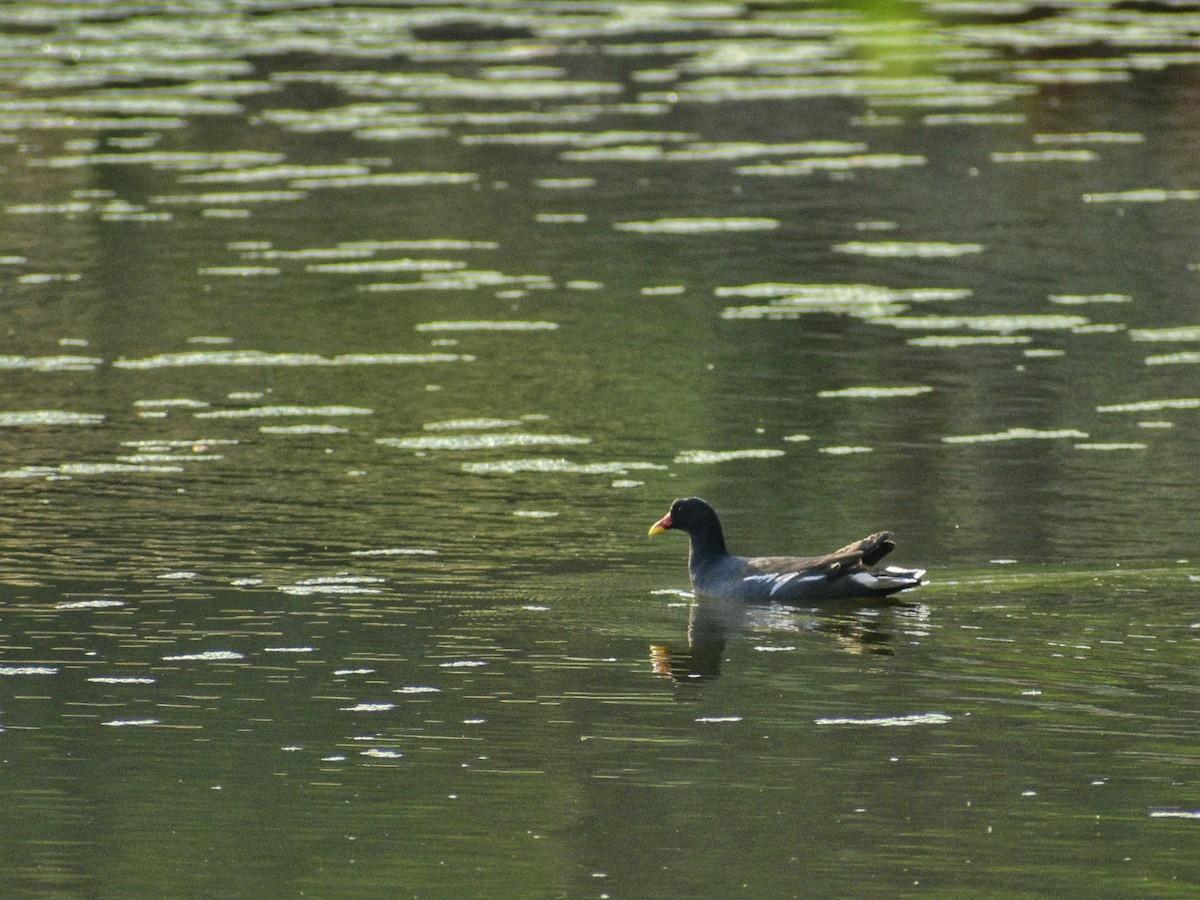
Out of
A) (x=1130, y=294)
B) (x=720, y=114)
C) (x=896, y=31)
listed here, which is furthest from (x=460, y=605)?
(x=896, y=31)

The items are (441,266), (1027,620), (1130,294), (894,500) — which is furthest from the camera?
(441,266)

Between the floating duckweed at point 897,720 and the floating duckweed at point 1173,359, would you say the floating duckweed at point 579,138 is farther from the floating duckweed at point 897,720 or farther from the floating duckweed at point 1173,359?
the floating duckweed at point 897,720

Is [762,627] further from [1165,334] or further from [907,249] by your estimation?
[907,249]

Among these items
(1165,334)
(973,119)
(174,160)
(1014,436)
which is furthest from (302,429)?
(973,119)

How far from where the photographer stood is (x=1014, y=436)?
17531 millimetres

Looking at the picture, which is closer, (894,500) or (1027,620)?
(1027,620)

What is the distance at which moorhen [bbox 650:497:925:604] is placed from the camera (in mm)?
13516

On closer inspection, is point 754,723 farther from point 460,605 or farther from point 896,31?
point 896,31

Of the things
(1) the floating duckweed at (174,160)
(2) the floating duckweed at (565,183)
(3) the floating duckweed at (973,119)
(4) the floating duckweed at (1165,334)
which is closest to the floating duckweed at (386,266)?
(2) the floating duckweed at (565,183)

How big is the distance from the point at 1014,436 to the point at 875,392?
1683 mm

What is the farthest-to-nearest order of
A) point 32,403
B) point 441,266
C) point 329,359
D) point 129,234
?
1. point 129,234
2. point 441,266
3. point 329,359
4. point 32,403

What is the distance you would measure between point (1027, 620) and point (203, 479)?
5.85 m

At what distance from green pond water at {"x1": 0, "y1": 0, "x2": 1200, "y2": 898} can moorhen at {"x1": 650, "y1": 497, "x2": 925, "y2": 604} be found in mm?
181

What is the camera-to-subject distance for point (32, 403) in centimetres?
1888
